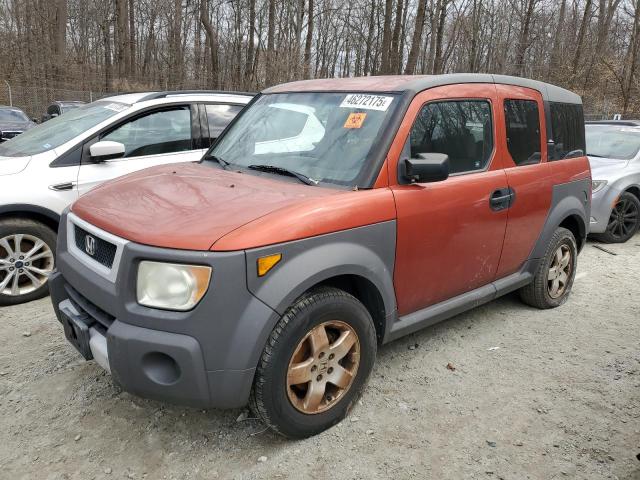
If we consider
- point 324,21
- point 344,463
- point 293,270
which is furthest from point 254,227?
point 324,21

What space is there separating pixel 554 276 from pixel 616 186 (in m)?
3.24

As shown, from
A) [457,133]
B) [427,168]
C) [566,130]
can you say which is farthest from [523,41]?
[427,168]

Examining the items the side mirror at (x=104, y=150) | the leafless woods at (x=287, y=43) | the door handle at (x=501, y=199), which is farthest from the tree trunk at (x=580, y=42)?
the side mirror at (x=104, y=150)

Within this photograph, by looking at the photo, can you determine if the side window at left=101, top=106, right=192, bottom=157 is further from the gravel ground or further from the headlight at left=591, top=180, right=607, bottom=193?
the headlight at left=591, top=180, right=607, bottom=193

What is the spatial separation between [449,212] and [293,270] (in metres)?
1.24

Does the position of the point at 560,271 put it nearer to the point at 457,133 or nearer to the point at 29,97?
the point at 457,133

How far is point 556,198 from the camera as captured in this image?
14.0 ft

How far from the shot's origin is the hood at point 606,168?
23.3 ft

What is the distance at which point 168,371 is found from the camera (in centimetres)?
239

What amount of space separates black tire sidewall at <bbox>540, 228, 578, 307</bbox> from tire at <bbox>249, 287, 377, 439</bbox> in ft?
7.05

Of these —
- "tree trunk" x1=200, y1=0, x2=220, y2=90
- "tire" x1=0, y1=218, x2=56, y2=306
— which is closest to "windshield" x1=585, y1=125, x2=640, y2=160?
"tire" x1=0, y1=218, x2=56, y2=306

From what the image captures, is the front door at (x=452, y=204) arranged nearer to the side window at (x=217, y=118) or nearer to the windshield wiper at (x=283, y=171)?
the windshield wiper at (x=283, y=171)

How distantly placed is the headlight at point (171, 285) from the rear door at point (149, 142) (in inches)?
106

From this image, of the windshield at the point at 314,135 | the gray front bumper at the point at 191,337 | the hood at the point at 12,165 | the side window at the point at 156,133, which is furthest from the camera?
the side window at the point at 156,133
